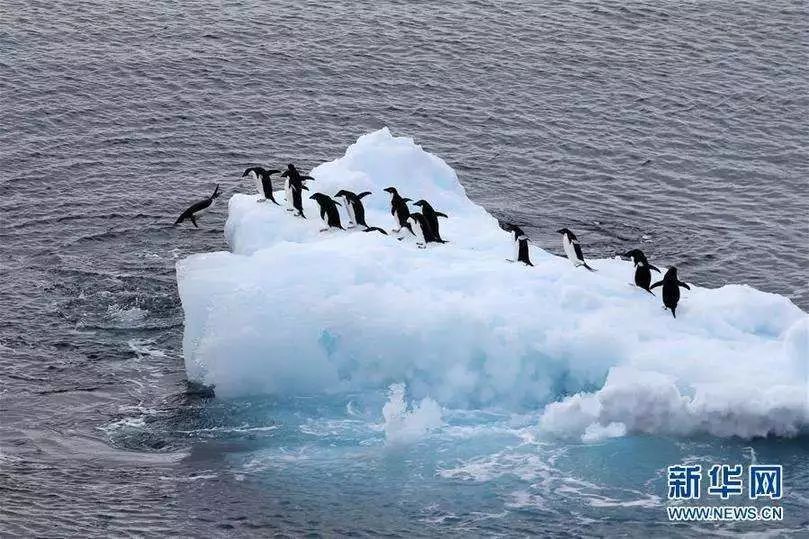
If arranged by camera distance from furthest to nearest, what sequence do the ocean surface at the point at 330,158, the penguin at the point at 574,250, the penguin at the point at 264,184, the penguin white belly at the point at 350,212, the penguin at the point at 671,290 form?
the penguin at the point at 264,184 < the penguin white belly at the point at 350,212 < the penguin at the point at 574,250 < the penguin at the point at 671,290 < the ocean surface at the point at 330,158

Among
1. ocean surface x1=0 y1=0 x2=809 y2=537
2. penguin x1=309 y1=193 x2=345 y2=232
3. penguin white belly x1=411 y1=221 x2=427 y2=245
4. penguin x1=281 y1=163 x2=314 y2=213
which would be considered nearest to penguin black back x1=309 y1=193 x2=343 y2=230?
penguin x1=309 y1=193 x2=345 y2=232

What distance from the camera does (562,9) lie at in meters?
55.1

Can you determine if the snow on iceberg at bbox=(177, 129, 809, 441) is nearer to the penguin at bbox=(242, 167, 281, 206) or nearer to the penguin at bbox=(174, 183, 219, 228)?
the penguin at bbox=(242, 167, 281, 206)

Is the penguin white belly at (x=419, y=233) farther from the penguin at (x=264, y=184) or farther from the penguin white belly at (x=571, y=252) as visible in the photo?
the penguin at (x=264, y=184)

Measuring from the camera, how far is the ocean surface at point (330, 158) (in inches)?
1005

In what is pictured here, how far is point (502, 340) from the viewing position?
28297 millimetres

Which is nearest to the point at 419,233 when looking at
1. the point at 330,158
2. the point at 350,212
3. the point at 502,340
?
the point at 350,212

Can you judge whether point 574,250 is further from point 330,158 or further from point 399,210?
point 330,158

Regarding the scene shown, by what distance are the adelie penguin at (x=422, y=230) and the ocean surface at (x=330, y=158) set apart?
16.4 ft

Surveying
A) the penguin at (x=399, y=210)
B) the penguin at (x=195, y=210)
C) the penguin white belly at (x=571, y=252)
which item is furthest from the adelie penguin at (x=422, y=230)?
the penguin at (x=195, y=210)

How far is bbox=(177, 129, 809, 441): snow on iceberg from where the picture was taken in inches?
1062

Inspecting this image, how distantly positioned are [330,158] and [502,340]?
16202mm

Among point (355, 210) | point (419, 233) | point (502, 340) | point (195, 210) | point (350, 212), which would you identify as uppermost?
point (355, 210)

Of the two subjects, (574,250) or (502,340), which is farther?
(574,250)
